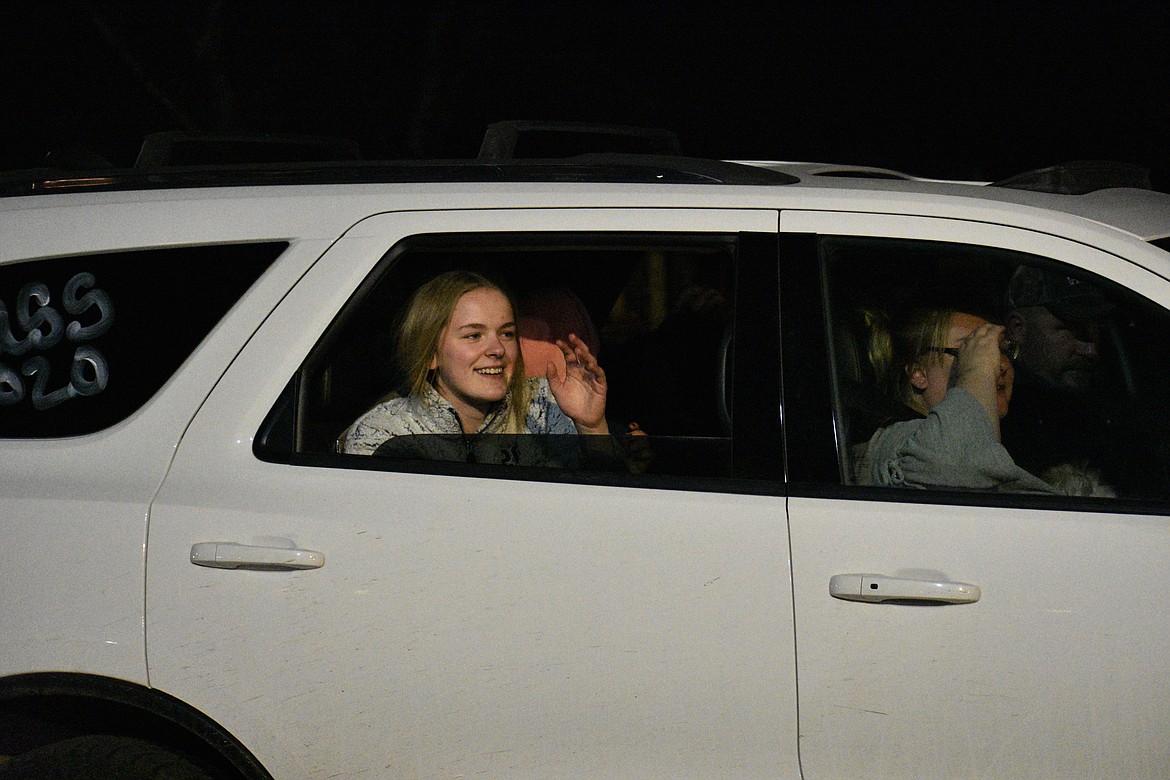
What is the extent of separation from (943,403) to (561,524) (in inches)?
33.3

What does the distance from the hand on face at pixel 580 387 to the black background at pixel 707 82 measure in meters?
9.16

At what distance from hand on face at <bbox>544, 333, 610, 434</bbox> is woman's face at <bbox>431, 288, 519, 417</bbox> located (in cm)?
11

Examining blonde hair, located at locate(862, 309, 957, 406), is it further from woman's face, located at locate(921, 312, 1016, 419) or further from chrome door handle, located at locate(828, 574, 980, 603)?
chrome door handle, located at locate(828, 574, 980, 603)

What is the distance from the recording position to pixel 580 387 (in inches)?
102

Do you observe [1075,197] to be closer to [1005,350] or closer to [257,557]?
[1005,350]

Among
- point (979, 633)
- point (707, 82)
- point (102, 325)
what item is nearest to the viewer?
point (979, 633)

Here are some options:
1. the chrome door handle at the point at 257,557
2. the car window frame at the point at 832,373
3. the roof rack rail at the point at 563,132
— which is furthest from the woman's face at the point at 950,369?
the chrome door handle at the point at 257,557

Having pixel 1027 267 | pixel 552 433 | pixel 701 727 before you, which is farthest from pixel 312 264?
pixel 1027 267

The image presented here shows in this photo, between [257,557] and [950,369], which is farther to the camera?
[950,369]

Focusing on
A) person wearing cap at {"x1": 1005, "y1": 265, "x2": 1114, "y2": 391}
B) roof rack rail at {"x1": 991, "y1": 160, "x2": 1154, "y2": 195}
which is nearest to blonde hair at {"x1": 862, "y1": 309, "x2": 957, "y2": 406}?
person wearing cap at {"x1": 1005, "y1": 265, "x2": 1114, "y2": 391}

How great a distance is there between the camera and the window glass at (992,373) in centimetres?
233

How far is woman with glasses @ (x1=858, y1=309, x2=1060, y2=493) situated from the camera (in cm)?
A: 234

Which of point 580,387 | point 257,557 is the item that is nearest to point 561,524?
point 580,387

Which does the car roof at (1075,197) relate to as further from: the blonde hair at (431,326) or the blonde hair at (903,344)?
the blonde hair at (431,326)
